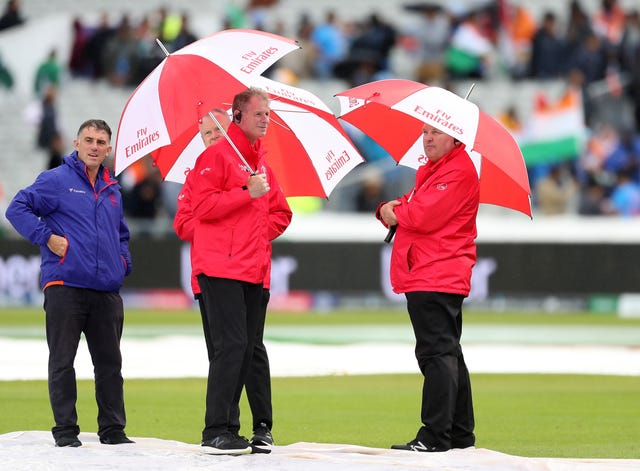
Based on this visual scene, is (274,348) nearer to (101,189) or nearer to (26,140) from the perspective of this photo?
(101,189)

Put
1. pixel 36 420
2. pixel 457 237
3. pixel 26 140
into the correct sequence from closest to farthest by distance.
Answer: pixel 457 237 < pixel 36 420 < pixel 26 140

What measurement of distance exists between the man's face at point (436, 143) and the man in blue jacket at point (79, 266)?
2.21 meters

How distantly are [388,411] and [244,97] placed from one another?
4145 mm

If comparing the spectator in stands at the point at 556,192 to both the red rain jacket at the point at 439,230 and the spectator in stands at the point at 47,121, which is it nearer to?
the spectator in stands at the point at 47,121

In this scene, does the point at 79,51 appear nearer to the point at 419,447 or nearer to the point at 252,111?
the point at 252,111

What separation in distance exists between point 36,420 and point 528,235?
16.5 meters

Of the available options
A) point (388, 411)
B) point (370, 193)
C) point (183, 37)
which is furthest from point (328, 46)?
point (388, 411)

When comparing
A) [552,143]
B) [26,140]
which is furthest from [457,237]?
[26,140]

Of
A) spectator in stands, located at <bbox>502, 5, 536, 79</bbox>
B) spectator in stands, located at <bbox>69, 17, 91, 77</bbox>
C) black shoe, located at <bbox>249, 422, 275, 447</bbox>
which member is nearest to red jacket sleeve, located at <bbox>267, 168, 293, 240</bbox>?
black shoe, located at <bbox>249, 422, 275, 447</bbox>

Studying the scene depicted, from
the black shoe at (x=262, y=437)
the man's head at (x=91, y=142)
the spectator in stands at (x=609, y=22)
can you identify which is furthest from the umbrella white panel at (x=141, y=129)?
the spectator in stands at (x=609, y=22)

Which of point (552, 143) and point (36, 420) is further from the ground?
point (552, 143)

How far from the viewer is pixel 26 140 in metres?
32.4

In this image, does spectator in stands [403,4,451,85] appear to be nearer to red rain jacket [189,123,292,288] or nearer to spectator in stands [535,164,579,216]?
spectator in stands [535,164,579,216]

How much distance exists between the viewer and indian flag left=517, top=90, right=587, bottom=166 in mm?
29453
